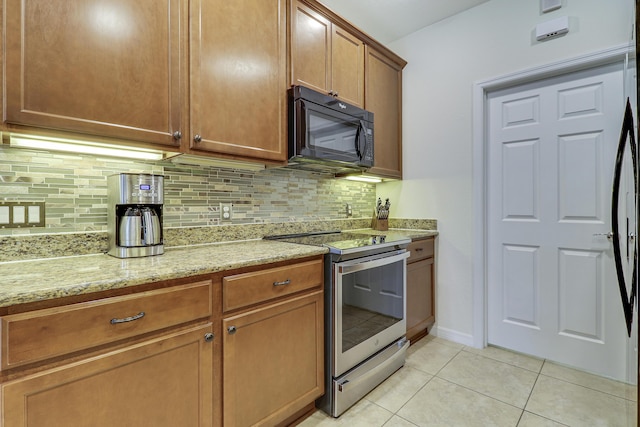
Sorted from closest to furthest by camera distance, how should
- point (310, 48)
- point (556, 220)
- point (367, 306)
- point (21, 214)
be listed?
1. point (21, 214)
2. point (367, 306)
3. point (310, 48)
4. point (556, 220)

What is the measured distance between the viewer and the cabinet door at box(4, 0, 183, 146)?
3.38 feet

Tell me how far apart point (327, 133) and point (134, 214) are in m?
1.18

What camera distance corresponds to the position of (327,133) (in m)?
1.93

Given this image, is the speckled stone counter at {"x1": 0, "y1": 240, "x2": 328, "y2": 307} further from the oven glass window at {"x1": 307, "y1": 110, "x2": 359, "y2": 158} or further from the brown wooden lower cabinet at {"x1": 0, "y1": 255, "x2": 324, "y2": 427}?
the oven glass window at {"x1": 307, "y1": 110, "x2": 359, "y2": 158}

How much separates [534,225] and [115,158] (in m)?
2.75

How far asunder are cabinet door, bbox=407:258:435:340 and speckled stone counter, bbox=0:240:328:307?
1.09 m

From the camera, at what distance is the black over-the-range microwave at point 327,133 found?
179cm

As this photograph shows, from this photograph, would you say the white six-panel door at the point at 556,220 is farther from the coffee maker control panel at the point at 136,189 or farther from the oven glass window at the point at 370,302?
the coffee maker control panel at the point at 136,189

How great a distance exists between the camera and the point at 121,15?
122cm

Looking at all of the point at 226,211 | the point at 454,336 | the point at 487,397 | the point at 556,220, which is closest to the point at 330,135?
the point at 226,211

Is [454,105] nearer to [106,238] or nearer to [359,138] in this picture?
[359,138]

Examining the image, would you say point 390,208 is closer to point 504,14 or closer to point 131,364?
point 504,14

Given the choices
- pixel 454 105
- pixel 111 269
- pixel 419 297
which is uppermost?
pixel 454 105

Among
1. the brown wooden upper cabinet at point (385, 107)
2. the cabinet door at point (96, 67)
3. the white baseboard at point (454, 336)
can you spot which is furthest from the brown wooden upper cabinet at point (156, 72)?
the white baseboard at point (454, 336)
